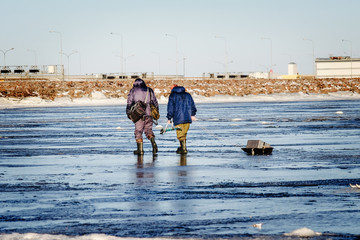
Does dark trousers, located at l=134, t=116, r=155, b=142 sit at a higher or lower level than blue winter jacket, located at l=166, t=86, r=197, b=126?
lower

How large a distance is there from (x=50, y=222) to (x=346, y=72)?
611 ft

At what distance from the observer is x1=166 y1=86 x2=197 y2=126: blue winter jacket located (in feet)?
56.3

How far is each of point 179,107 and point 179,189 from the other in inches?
233

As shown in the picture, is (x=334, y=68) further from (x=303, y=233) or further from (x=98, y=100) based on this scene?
(x=303, y=233)

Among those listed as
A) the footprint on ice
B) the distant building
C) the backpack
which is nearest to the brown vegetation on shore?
the backpack

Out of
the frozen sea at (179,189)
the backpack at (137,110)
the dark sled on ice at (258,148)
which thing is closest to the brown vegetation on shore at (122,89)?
the frozen sea at (179,189)

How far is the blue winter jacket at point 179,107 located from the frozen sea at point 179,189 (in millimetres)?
879

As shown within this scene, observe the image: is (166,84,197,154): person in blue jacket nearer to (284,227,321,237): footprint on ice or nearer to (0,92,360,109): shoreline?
(284,227,321,237): footprint on ice

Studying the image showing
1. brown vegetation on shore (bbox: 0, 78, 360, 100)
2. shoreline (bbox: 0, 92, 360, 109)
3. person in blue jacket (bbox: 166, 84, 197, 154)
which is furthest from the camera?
brown vegetation on shore (bbox: 0, 78, 360, 100)

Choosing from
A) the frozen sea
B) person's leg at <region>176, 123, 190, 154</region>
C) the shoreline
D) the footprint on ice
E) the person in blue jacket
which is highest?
the person in blue jacket

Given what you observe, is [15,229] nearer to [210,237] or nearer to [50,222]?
[50,222]

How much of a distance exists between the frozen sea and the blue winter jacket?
88cm

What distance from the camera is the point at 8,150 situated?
763 inches

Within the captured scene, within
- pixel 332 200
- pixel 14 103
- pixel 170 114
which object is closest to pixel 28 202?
pixel 332 200
